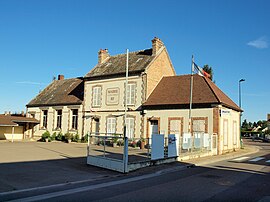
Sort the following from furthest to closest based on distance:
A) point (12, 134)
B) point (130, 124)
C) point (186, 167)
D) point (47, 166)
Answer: point (12, 134), point (130, 124), point (186, 167), point (47, 166)

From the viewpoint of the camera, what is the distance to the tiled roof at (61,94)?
32.6 m

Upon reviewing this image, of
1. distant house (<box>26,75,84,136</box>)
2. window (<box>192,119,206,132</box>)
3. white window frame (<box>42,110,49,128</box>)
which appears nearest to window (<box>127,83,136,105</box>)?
window (<box>192,119,206,132</box>)

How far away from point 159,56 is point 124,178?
18.6 meters

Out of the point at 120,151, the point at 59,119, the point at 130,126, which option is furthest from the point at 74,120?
the point at 120,151

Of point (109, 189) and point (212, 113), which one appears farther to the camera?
point (212, 113)

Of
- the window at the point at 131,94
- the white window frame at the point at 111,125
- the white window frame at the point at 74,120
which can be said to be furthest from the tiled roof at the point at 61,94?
the window at the point at 131,94

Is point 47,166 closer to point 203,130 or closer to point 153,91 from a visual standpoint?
point 203,130

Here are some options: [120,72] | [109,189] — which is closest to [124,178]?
[109,189]

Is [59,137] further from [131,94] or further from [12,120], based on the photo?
[131,94]

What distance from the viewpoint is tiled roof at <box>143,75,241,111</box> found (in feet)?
74.8

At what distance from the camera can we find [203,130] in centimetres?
2261

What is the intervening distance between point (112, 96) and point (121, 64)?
348cm

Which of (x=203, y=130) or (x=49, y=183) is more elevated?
(x=203, y=130)

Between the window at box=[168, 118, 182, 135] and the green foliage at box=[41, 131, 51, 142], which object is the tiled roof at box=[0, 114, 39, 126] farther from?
the window at box=[168, 118, 182, 135]
